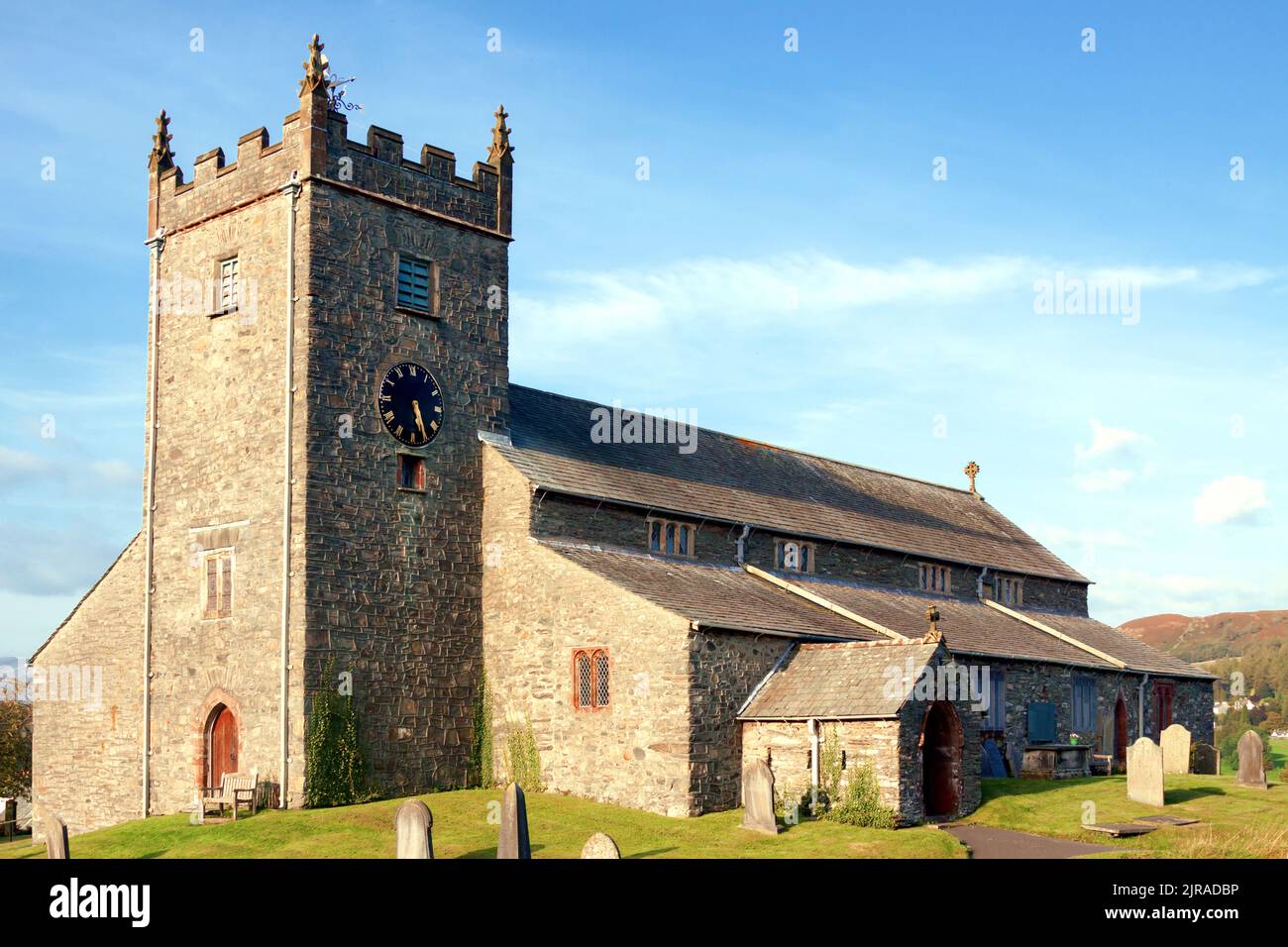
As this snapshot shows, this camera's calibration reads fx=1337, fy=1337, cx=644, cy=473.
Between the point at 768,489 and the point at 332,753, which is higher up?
the point at 768,489

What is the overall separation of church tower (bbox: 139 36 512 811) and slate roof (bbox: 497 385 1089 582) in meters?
2.57

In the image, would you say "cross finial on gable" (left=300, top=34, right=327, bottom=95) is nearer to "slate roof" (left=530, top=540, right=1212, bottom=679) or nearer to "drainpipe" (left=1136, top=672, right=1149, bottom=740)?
"slate roof" (left=530, top=540, right=1212, bottom=679)

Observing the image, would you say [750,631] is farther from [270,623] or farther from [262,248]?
[262,248]

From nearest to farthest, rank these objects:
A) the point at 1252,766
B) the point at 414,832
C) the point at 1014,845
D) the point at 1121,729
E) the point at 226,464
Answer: the point at 414,832, the point at 1014,845, the point at 226,464, the point at 1252,766, the point at 1121,729

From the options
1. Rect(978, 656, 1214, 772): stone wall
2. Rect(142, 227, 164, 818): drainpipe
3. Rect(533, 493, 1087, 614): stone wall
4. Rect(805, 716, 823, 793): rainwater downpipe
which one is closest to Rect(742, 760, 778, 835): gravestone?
Rect(805, 716, 823, 793): rainwater downpipe

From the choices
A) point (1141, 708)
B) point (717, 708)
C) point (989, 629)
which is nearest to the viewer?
point (717, 708)

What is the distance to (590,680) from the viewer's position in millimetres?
32500

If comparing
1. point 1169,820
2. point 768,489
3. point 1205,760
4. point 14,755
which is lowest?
point 14,755

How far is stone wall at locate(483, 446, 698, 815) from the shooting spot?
30578mm

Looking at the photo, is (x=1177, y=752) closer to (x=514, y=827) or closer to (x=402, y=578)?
(x=402, y=578)

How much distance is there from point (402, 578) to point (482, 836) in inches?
307

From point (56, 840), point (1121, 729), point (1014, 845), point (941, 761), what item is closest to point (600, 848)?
point (1014, 845)

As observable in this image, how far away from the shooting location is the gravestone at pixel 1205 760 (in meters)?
41.9
